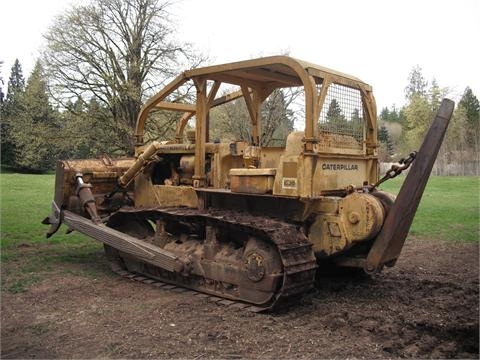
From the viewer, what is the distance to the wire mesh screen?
6477 millimetres

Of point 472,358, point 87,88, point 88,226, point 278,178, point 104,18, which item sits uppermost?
point 104,18

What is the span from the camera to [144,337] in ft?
16.8

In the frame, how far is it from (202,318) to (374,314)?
6.37 ft

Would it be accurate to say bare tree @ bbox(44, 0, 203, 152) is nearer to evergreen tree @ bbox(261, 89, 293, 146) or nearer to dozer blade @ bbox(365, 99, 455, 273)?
evergreen tree @ bbox(261, 89, 293, 146)

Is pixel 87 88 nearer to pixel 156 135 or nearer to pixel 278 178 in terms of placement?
pixel 156 135

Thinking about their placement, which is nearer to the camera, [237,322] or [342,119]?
[237,322]

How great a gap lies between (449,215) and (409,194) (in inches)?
418

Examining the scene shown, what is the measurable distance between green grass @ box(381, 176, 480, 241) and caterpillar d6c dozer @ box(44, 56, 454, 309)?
222 inches

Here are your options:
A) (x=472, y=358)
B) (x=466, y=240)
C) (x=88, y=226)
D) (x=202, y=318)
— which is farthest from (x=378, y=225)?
(x=466, y=240)

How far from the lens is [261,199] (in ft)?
21.9

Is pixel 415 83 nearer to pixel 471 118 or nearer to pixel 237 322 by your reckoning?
pixel 471 118

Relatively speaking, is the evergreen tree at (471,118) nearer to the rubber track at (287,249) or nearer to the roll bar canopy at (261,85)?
the roll bar canopy at (261,85)

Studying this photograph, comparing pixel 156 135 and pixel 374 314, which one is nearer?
pixel 374 314

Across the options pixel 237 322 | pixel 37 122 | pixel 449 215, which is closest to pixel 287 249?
pixel 237 322
